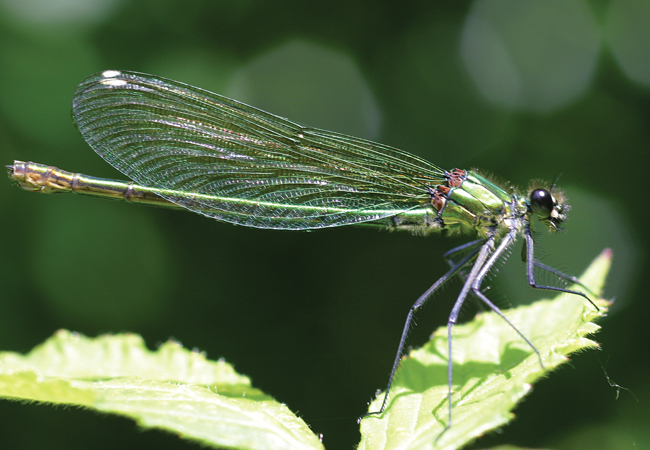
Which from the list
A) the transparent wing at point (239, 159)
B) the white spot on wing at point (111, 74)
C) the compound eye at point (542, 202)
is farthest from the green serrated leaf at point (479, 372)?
the white spot on wing at point (111, 74)

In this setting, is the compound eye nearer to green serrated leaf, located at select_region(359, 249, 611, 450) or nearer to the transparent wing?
green serrated leaf, located at select_region(359, 249, 611, 450)

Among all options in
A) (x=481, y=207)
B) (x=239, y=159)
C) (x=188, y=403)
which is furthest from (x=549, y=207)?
(x=188, y=403)

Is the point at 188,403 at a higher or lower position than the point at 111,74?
lower

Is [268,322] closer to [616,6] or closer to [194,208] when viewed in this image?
[194,208]

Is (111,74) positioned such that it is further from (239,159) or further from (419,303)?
(419,303)

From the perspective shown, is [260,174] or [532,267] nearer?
[532,267]

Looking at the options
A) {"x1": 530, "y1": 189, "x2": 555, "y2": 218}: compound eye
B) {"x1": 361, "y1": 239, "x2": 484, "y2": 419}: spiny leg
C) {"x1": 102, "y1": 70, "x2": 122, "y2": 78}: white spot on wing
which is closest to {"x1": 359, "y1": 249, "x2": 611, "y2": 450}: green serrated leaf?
{"x1": 361, "y1": 239, "x2": 484, "y2": 419}: spiny leg

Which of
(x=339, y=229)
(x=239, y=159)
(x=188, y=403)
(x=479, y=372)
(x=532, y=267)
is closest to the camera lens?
(x=188, y=403)
